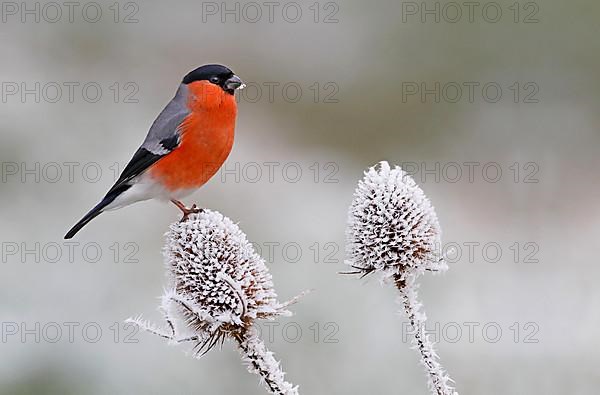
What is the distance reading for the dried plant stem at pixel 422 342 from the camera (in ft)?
5.43

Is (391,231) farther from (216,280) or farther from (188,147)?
(188,147)

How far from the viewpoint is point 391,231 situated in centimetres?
199

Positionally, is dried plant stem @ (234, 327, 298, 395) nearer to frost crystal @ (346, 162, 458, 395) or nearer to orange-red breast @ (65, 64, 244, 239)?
frost crystal @ (346, 162, 458, 395)

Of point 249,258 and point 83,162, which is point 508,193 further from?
point 249,258

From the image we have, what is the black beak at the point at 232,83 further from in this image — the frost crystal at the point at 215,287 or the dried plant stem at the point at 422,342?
the dried plant stem at the point at 422,342

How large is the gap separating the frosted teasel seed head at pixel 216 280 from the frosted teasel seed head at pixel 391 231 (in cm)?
23

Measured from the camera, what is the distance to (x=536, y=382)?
4082 mm

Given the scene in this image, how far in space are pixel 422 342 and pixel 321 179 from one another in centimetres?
656

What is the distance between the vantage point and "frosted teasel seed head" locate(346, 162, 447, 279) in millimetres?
1962

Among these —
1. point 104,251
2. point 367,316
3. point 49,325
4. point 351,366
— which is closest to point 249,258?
point 351,366

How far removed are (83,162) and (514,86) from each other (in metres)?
4.40
